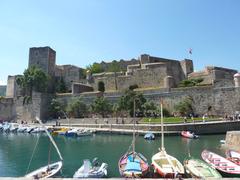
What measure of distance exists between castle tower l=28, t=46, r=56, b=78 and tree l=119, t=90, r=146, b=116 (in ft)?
94.5

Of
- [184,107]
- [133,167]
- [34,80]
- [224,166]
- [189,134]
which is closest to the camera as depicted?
[133,167]

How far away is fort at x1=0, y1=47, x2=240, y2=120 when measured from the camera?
137ft

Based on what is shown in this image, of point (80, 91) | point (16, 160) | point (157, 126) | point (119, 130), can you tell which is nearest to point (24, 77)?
point (80, 91)

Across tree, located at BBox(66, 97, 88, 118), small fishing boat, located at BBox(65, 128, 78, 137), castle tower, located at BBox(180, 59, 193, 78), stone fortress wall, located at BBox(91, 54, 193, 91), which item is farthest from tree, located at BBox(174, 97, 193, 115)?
tree, located at BBox(66, 97, 88, 118)

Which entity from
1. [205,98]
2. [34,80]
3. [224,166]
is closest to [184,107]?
[205,98]

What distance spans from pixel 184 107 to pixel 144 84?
1357 centimetres

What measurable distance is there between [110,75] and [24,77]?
20380 mm

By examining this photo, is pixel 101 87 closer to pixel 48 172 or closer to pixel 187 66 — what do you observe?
pixel 187 66

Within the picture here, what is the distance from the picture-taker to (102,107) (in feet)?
154

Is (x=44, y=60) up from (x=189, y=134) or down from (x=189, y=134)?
up

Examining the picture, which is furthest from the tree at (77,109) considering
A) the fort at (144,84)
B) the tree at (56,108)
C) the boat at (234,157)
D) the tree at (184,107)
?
the boat at (234,157)

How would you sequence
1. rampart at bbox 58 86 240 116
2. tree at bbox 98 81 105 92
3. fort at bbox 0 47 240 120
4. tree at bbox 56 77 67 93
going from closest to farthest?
rampart at bbox 58 86 240 116
fort at bbox 0 47 240 120
tree at bbox 98 81 105 92
tree at bbox 56 77 67 93

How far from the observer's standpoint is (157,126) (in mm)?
34406

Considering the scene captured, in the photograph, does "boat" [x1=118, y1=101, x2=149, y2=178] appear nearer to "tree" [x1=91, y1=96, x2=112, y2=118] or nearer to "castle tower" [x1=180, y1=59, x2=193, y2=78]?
"tree" [x1=91, y1=96, x2=112, y2=118]
